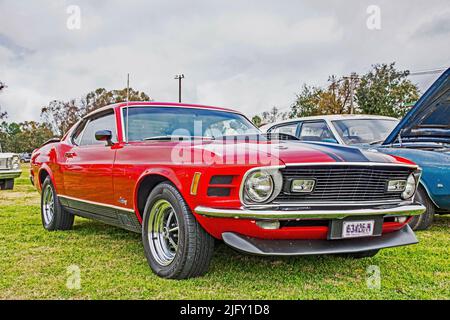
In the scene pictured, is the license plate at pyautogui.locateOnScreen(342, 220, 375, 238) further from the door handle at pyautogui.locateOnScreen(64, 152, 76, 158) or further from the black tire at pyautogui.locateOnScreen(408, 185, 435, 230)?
the door handle at pyautogui.locateOnScreen(64, 152, 76, 158)

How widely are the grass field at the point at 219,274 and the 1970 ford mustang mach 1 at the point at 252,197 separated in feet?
0.82

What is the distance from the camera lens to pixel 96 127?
515 cm

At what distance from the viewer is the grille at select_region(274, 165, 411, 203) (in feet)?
9.95

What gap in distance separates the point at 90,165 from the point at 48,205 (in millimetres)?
1781

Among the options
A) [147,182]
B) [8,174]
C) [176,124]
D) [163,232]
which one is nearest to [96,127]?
[176,124]

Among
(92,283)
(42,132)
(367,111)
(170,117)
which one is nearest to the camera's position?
(92,283)

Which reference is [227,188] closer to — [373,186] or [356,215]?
[356,215]

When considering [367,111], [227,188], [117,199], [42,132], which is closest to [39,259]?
[117,199]

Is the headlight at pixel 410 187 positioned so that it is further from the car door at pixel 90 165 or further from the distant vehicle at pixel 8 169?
the distant vehicle at pixel 8 169

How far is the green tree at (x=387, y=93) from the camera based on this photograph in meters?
26.4

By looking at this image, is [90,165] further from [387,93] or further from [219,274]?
[387,93]

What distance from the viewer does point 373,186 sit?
335cm

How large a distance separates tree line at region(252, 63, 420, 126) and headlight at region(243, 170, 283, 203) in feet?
67.3
